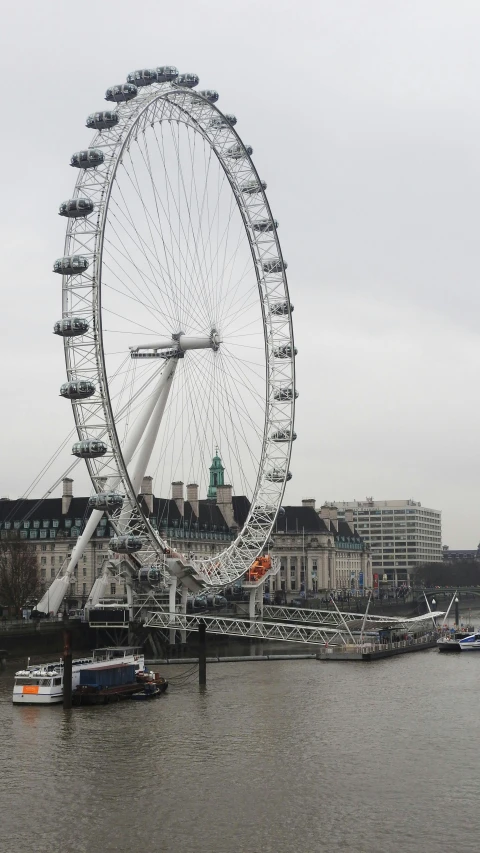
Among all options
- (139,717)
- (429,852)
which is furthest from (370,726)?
(429,852)

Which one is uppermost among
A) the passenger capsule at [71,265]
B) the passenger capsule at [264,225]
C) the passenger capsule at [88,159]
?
the passenger capsule at [264,225]

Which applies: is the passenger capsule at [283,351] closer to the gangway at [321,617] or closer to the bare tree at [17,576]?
the gangway at [321,617]

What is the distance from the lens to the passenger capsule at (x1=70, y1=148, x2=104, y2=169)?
53000mm

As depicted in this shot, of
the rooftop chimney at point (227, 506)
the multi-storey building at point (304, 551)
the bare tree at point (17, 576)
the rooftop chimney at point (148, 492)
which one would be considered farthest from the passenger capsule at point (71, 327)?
the multi-storey building at point (304, 551)

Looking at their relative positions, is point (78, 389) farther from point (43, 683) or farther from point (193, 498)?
point (193, 498)

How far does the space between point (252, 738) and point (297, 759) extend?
3.49m

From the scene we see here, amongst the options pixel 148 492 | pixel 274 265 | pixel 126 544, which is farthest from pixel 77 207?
pixel 148 492

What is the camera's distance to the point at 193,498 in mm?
110375

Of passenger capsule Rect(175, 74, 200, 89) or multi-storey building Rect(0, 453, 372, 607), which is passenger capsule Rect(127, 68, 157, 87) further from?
multi-storey building Rect(0, 453, 372, 607)

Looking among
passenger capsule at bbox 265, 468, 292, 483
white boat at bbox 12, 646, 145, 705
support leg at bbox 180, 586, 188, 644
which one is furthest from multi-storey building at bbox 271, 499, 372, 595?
white boat at bbox 12, 646, 145, 705

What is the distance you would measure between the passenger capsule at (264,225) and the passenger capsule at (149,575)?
21660 millimetres

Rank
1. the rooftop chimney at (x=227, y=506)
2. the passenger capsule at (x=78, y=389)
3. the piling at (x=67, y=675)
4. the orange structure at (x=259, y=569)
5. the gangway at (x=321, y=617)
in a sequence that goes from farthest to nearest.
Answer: the rooftop chimney at (x=227, y=506)
the orange structure at (x=259, y=569)
the gangway at (x=321, y=617)
the passenger capsule at (x=78, y=389)
the piling at (x=67, y=675)

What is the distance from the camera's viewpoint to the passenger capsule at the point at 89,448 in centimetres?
5266

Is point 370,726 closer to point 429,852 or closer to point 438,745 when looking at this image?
point 438,745
